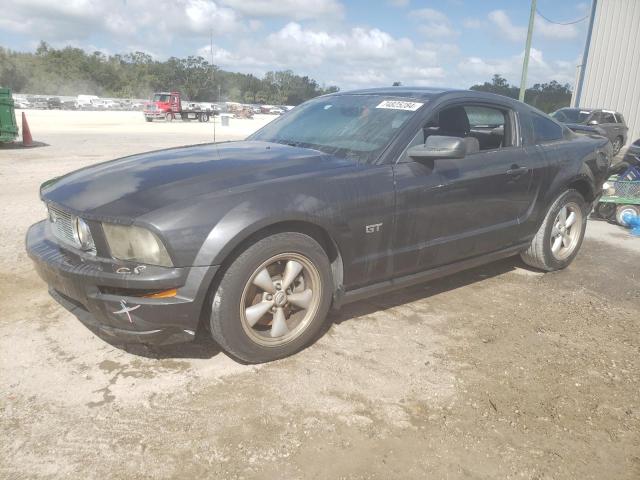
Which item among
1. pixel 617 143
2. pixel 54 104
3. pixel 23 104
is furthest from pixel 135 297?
pixel 54 104

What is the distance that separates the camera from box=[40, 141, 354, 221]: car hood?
2.60 m

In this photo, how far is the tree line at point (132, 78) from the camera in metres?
79.0

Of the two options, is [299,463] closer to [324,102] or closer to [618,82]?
[324,102]

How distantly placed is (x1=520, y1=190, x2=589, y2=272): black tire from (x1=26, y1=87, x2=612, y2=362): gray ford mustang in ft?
0.94

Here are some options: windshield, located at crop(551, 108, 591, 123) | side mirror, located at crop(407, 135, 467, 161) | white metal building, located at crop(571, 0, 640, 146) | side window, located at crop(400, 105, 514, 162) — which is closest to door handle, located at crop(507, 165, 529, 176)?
side window, located at crop(400, 105, 514, 162)

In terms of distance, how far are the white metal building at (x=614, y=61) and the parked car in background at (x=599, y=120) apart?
269 centimetres

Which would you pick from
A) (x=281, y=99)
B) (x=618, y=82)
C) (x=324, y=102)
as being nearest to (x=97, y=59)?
(x=281, y=99)

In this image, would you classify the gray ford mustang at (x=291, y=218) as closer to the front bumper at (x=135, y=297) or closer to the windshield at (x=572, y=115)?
the front bumper at (x=135, y=297)

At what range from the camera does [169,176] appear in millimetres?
2830

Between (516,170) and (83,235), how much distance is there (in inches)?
123

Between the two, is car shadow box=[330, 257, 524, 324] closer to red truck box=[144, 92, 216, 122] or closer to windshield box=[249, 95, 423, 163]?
windshield box=[249, 95, 423, 163]

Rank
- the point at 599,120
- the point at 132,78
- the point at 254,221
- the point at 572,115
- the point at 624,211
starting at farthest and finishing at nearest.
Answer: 1. the point at 132,78
2. the point at 572,115
3. the point at 599,120
4. the point at 624,211
5. the point at 254,221

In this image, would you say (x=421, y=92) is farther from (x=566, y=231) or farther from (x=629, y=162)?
(x=629, y=162)

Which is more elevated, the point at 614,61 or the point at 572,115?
the point at 614,61
